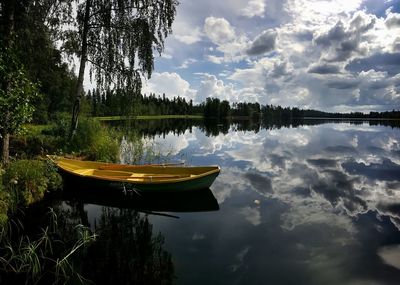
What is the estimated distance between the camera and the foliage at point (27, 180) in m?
9.58

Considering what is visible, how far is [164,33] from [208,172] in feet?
27.4

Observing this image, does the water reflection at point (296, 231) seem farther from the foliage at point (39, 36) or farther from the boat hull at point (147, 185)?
the foliage at point (39, 36)

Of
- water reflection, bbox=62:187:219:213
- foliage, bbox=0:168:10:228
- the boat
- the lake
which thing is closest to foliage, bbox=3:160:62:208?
foliage, bbox=0:168:10:228

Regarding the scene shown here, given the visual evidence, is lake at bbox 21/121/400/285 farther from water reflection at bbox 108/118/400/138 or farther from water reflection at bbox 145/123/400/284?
water reflection at bbox 108/118/400/138

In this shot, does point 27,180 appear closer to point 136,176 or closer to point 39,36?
point 136,176

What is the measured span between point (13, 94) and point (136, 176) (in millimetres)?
5236

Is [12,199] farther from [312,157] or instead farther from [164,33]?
[312,157]

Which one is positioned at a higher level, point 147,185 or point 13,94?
point 13,94

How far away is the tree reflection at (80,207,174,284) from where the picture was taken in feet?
21.1

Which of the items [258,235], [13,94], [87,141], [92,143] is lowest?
[258,235]

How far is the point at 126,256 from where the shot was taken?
7.36 metres

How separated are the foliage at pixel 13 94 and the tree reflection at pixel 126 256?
14.6 feet

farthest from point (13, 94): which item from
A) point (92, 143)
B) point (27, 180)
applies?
point (92, 143)

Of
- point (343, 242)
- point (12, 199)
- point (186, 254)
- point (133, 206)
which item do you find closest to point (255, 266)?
point (186, 254)
